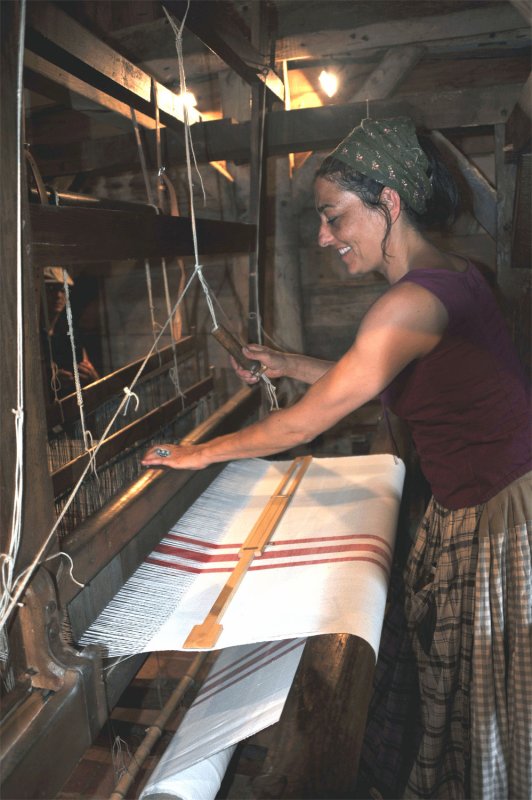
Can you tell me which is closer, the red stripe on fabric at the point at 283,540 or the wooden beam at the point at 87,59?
the red stripe on fabric at the point at 283,540

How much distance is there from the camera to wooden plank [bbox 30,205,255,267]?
1095 mm

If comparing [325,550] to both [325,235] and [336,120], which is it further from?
[336,120]

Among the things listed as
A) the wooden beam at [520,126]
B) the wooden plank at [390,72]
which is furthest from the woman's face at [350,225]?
the wooden plank at [390,72]

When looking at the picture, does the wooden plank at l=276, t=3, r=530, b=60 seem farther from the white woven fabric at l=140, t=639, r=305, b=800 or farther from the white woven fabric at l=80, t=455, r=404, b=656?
the white woven fabric at l=140, t=639, r=305, b=800

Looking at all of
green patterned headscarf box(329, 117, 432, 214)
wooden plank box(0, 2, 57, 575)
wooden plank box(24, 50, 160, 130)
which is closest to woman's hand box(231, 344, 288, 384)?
green patterned headscarf box(329, 117, 432, 214)

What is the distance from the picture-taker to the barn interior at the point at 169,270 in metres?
0.98

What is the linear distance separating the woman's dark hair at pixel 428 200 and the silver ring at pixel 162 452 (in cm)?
73

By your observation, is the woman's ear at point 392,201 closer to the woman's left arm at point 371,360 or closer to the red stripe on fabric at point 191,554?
the woman's left arm at point 371,360

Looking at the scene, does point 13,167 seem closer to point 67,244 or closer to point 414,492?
point 67,244

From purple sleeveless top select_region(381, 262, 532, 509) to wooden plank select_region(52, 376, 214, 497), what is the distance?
0.76 m

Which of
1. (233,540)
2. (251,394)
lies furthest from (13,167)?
(251,394)

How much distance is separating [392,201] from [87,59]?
1.00 m

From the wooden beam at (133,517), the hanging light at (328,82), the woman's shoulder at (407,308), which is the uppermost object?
the hanging light at (328,82)

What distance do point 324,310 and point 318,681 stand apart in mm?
2887
